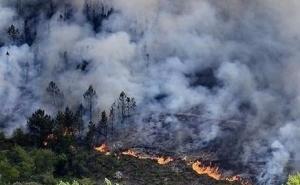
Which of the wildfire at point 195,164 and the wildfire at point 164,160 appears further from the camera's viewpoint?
the wildfire at point 164,160

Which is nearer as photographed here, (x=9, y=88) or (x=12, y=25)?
(x=9, y=88)

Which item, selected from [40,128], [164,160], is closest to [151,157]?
[164,160]

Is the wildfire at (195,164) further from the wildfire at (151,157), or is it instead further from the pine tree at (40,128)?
the pine tree at (40,128)

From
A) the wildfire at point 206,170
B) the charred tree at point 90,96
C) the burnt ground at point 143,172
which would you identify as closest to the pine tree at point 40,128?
the burnt ground at point 143,172

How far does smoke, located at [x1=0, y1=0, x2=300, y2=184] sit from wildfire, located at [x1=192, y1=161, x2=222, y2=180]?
9.78 ft

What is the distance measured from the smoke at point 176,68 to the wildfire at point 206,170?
117 inches

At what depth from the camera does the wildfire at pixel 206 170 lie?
4456 inches

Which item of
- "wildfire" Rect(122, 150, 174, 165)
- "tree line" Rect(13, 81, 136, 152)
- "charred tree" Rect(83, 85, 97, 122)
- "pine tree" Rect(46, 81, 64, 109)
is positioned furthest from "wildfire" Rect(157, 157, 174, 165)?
"pine tree" Rect(46, 81, 64, 109)

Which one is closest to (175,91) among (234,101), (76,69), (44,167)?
(234,101)

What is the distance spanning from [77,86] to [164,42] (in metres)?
19.6

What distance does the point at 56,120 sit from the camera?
123625 millimetres

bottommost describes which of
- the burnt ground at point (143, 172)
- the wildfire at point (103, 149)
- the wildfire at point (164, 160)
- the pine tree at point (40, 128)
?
the burnt ground at point (143, 172)

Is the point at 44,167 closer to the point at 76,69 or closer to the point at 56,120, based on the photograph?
the point at 56,120

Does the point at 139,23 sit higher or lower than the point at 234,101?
higher
